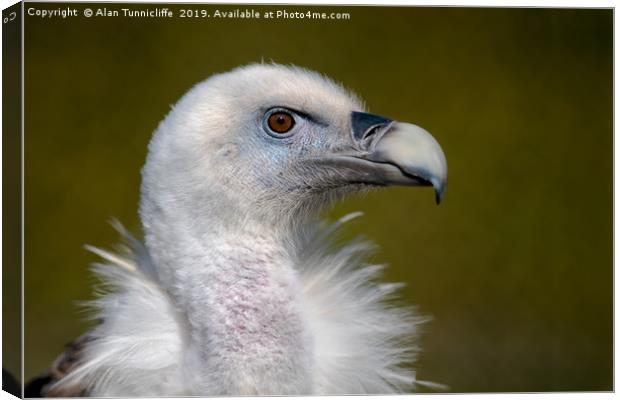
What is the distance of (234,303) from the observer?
4477 mm

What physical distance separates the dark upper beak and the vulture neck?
52cm

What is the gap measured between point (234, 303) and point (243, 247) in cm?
24

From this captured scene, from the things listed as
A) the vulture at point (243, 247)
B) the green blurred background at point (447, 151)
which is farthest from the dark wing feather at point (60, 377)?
the green blurred background at point (447, 151)

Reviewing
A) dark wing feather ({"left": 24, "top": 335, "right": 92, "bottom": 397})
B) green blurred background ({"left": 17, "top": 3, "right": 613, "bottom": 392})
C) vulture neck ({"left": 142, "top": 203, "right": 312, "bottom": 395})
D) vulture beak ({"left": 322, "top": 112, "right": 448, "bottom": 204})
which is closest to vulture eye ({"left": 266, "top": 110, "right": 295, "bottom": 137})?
vulture beak ({"left": 322, "top": 112, "right": 448, "bottom": 204})

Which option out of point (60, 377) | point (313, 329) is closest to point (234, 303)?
point (313, 329)

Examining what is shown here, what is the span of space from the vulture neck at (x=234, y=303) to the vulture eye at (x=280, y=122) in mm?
398

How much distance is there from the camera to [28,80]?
18.3 feet

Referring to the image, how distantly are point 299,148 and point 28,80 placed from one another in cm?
170

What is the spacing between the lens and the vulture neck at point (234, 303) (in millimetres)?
4410

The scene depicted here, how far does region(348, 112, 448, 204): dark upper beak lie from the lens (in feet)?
14.2

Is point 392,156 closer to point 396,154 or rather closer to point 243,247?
point 396,154

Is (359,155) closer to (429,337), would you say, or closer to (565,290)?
(565,290)

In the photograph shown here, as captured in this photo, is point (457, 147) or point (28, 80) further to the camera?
point (457, 147)

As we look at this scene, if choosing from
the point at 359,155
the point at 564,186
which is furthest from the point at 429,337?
the point at 359,155
